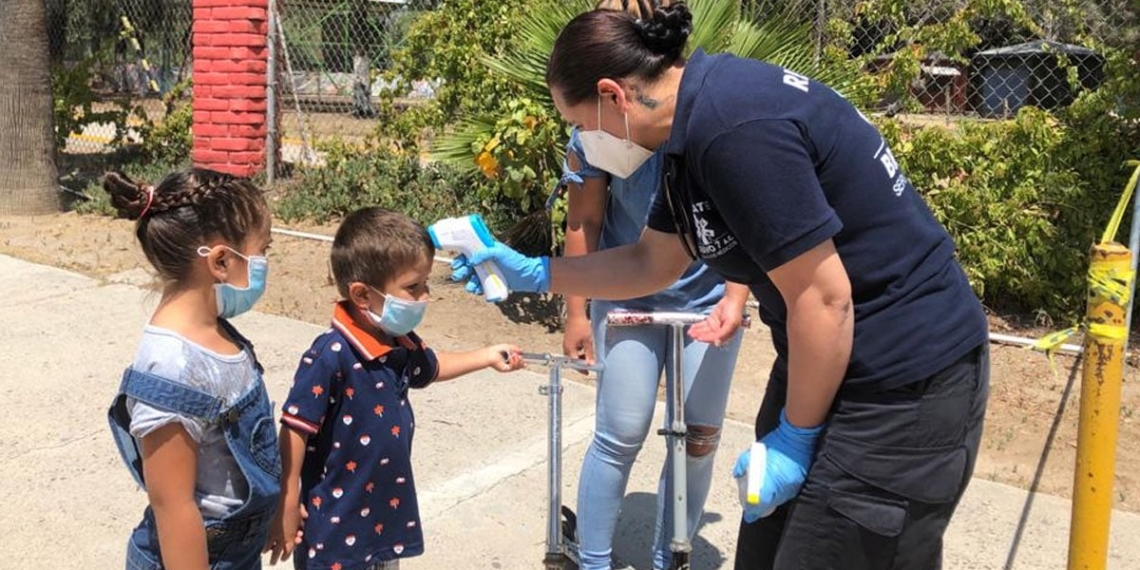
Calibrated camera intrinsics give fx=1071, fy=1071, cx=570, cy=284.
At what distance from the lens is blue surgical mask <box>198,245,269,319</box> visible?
2.17m

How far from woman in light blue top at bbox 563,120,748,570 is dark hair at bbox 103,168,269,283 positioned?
116cm

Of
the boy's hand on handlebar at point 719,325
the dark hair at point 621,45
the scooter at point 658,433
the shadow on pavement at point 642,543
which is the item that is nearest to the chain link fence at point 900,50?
the shadow on pavement at point 642,543

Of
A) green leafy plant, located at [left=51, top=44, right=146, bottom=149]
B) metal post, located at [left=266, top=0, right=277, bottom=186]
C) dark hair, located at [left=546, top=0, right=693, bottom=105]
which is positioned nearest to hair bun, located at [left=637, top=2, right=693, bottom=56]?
dark hair, located at [left=546, top=0, right=693, bottom=105]

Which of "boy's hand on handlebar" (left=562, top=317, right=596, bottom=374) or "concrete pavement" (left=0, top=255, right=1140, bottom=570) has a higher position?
"boy's hand on handlebar" (left=562, top=317, right=596, bottom=374)

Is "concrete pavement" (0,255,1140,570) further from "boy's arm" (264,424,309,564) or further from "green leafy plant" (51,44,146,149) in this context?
"green leafy plant" (51,44,146,149)

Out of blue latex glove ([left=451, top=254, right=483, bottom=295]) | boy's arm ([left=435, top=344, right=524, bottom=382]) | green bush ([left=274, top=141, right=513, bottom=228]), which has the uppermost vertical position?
blue latex glove ([left=451, top=254, right=483, bottom=295])

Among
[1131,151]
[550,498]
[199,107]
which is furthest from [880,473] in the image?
[199,107]

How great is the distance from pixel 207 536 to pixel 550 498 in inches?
30.0

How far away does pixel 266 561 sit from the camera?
3357 millimetres

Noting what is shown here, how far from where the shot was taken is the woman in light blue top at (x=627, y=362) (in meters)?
3.07

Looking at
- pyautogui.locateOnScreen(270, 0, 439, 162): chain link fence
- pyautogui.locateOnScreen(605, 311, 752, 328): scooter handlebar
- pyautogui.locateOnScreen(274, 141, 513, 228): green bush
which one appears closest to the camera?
pyautogui.locateOnScreen(605, 311, 752, 328): scooter handlebar

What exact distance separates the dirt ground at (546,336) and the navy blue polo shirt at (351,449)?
2090mm

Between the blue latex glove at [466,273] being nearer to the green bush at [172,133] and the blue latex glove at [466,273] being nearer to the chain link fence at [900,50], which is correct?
the chain link fence at [900,50]

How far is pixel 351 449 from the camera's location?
7.82ft
